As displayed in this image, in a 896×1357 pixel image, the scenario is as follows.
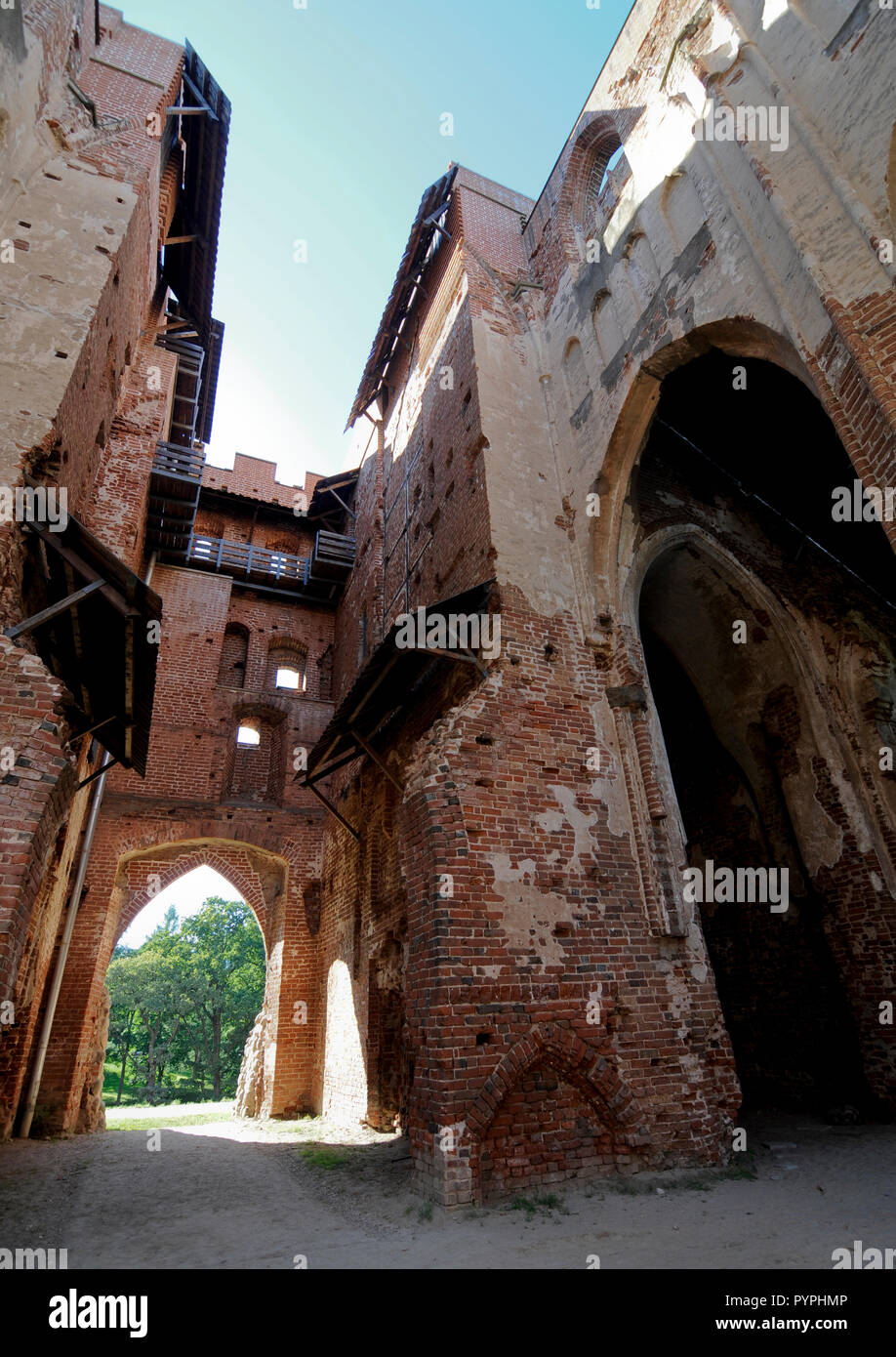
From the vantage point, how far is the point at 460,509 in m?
8.93

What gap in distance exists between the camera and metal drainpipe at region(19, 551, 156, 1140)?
8766 millimetres

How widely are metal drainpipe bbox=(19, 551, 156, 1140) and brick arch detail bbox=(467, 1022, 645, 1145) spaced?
282 inches

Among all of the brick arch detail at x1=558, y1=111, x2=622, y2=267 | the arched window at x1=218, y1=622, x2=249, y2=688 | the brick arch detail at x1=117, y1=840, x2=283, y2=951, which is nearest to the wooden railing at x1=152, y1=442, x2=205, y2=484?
the arched window at x1=218, y1=622, x2=249, y2=688

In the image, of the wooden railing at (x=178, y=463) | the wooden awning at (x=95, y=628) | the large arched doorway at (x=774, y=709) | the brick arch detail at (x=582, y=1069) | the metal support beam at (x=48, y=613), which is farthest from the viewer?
the wooden railing at (x=178, y=463)

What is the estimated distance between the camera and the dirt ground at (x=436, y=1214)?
381 centimetres

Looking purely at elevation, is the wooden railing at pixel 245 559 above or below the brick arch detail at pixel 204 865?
above

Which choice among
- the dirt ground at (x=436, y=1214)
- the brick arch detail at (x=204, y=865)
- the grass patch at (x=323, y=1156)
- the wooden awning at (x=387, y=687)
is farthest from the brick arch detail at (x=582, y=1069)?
the brick arch detail at (x=204, y=865)

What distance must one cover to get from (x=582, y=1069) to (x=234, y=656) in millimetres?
12579

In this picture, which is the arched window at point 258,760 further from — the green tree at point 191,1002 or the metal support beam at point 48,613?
the green tree at point 191,1002

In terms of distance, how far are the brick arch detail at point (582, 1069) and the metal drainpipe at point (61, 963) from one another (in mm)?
7154

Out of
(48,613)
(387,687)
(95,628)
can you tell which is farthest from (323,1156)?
(48,613)

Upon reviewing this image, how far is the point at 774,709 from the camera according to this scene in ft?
30.6

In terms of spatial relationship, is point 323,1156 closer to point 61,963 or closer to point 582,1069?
point 582,1069
